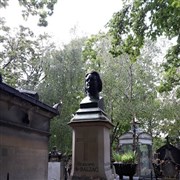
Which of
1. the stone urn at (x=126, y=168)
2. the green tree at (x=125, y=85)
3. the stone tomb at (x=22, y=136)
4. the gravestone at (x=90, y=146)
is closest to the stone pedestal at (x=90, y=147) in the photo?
the gravestone at (x=90, y=146)

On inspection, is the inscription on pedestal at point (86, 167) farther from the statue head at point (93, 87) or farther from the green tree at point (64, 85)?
the green tree at point (64, 85)

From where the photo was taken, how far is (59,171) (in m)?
13.1

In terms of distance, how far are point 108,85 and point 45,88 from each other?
18.3 ft

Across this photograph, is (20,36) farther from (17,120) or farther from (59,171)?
(17,120)

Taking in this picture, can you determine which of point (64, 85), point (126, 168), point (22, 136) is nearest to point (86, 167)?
point (22, 136)

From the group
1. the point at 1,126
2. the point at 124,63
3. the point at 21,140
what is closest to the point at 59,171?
the point at 21,140

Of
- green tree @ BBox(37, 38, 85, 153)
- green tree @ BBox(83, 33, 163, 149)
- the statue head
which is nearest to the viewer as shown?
the statue head

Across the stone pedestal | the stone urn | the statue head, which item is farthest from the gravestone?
the stone urn

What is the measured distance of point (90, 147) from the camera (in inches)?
313

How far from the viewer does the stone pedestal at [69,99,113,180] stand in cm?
777

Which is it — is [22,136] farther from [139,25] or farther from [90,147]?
[139,25]

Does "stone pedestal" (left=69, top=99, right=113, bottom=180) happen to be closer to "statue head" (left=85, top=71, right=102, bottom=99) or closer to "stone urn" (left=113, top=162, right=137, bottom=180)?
"statue head" (left=85, top=71, right=102, bottom=99)

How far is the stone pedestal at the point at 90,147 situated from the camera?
306 inches

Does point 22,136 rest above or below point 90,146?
above
